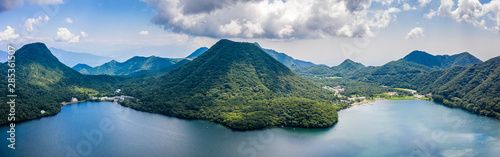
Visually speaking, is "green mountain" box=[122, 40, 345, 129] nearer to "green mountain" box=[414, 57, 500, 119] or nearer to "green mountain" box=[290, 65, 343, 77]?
"green mountain" box=[414, 57, 500, 119]

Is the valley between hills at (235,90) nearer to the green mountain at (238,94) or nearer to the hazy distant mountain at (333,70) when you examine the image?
the green mountain at (238,94)

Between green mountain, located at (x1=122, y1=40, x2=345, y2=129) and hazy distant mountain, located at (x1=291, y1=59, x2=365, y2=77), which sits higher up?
hazy distant mountain, located at (x1=291, y1=59, x2=365, y2=77)

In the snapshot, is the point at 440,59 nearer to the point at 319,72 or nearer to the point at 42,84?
the point at 319,72

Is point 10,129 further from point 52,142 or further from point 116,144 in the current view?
point 116,144

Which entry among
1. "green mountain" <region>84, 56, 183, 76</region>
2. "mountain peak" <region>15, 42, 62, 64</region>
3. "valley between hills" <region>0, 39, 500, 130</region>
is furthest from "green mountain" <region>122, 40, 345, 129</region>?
"green mountain" <region>84, 56, 183, 76</region>

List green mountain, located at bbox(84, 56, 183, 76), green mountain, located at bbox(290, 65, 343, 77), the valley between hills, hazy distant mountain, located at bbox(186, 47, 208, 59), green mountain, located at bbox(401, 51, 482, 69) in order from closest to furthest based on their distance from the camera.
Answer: the valley between hills < green mountain, located at bbox(401, 51, 482, 69) < green mountain, located at bbox(84, 56, 183, 76) < green mountain, located at bbox(290, 65, 343, 77) < hazy distant mountain, located at bbox(186, 47, 208, 59)

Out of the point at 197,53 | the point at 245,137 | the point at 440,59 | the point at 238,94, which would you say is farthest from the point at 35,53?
the point at 440,59

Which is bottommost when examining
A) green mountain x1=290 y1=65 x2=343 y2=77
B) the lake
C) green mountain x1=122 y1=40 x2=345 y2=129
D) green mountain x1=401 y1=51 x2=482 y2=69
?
the lake
